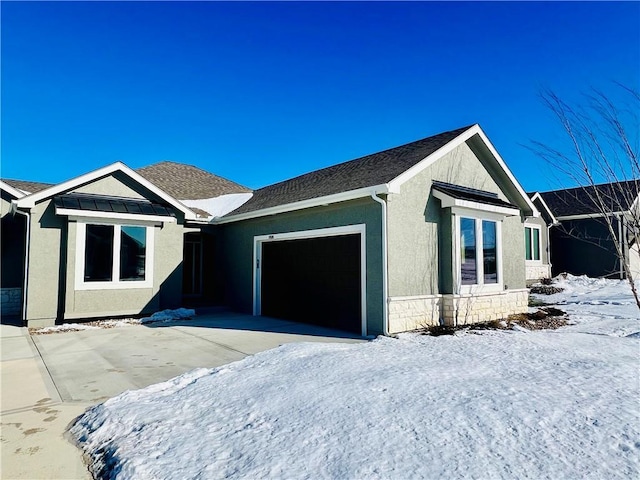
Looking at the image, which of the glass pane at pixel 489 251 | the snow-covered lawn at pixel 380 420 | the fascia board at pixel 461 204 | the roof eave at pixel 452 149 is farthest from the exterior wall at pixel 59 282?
the glass pane at pixel 489 251

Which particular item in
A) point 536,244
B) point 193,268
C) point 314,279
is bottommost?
point 314,279

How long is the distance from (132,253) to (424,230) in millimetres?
8745

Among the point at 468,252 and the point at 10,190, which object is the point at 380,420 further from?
the point at 10,190

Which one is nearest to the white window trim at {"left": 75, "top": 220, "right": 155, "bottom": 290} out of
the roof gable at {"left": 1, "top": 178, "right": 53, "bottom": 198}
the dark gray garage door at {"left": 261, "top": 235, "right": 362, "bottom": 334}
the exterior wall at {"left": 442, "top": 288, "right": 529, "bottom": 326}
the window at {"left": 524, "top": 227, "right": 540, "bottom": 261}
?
the dark gray garage door at {"left": 261, "top": 235, "right": 362, "bottom": 334}

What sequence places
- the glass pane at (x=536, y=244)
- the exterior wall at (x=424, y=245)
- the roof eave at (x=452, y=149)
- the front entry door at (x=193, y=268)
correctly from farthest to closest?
the glass pane at (x=536, y=244) → the front entry door at (x=193, y=268) → the exterior wall at (x=424, y=245) → the roof eave at (x=452, y=149)

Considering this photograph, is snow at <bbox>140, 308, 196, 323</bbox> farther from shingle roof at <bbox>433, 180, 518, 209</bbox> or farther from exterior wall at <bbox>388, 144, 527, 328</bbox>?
shingle roof at <bbox>433, 180, 518, 209</bbox>

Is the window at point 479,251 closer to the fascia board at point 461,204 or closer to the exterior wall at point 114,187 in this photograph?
the fascia board at point 461,204

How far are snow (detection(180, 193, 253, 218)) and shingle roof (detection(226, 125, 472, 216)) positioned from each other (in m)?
1.90

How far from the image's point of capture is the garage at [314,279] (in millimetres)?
9328

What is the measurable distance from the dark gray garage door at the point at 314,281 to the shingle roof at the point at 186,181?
306 inches

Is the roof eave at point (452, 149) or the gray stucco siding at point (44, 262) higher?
the roof eave at point (452, 149)

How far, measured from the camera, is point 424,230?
9281mm

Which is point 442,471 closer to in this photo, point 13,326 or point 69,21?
point 13,326

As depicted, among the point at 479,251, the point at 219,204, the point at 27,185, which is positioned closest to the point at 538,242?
the point at 479,251
